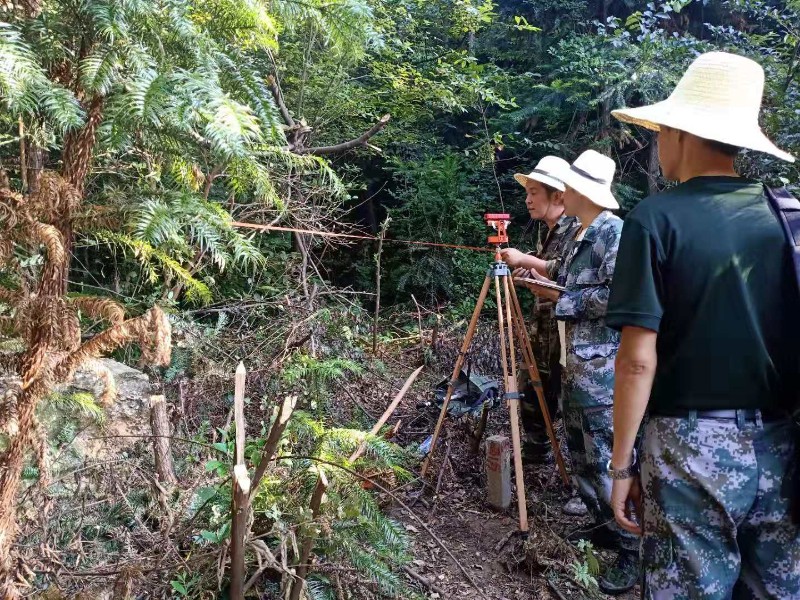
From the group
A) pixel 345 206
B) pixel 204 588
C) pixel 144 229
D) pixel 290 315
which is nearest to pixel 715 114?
pixel 144 229

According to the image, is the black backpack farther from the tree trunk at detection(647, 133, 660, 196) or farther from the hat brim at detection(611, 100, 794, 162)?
the tree trunk at detection(647, 133, 660, 196)

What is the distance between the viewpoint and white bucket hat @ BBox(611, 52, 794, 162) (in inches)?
61.8

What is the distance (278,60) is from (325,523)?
201 inches

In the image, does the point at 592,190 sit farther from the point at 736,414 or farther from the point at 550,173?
the point at 736,414

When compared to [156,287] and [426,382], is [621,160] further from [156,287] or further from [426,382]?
[156,287]

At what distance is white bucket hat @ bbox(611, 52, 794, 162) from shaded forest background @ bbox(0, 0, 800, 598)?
1013mm

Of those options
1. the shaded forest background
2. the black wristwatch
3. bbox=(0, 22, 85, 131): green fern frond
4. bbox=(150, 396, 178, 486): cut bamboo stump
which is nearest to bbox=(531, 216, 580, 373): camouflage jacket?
the shaded forest background

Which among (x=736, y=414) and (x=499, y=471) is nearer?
(x=736, y=414)

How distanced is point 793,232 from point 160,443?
279 centimetres

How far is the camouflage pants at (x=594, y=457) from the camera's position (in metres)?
2.80

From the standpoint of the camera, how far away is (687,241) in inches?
59.2

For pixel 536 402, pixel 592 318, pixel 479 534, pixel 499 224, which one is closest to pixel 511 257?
pixel 499 224

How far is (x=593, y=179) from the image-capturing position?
9.68 feet

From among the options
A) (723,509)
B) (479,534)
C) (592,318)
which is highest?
(592,318)
